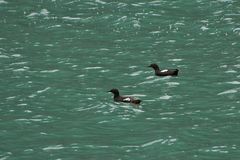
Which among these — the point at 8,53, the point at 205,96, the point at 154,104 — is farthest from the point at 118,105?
the point at 8,53

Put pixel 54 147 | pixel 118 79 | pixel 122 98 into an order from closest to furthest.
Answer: pixel 54 147 → pixel 122 98 → pixel 118 79

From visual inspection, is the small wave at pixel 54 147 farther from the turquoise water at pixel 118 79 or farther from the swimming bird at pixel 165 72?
the swimming bird at pixel 165 72

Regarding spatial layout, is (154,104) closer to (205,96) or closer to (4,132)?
(205,96)

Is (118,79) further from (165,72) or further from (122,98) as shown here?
(122,98)

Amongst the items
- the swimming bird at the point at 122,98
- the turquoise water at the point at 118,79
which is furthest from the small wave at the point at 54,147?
the swimming bird at the point at 122,98

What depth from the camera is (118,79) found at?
33906 mm

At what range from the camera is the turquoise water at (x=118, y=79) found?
2634 centimetres

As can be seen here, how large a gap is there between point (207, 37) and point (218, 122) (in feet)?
39.9

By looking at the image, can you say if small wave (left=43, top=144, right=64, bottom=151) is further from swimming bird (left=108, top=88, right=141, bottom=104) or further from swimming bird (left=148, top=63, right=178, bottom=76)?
swimming bird (left=148, top=63, right=178, bottom=76)

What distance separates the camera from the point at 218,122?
28.0 meters

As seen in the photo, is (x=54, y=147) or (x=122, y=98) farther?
(x=122, y=98)

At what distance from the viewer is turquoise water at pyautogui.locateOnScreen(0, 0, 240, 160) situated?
2634 centimetres

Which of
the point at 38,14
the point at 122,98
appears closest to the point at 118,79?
the point at 122,98

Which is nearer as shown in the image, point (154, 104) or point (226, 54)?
point (154, 104)
